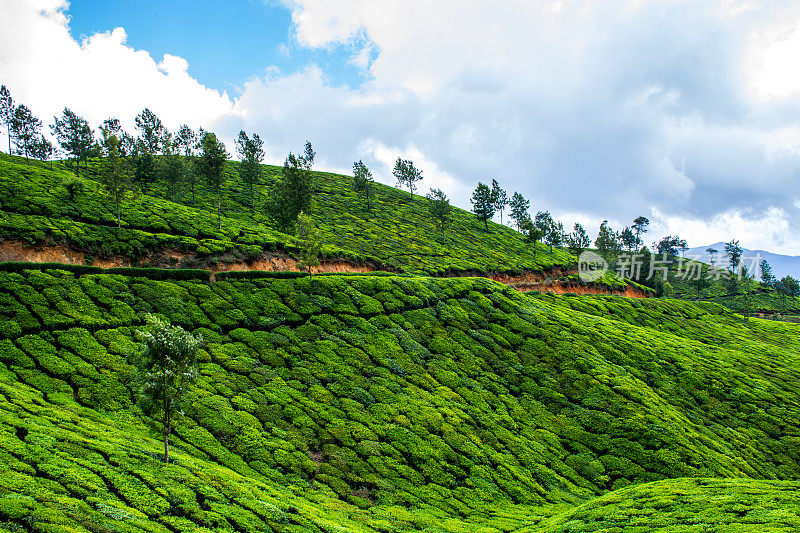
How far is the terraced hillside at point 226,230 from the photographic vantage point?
172 feet

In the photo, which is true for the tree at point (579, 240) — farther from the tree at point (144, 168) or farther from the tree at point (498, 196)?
the tree at point (144, 168)

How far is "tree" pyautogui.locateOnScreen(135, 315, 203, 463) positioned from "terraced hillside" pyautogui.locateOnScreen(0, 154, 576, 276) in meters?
36.6

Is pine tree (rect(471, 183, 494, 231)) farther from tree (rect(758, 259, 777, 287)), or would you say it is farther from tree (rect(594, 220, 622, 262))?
tree (rect(758, 259, 777, 287))

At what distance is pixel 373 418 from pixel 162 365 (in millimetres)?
15947

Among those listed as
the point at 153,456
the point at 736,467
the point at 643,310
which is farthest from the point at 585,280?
the point at 153,456

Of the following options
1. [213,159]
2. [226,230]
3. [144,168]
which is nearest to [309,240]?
[226,230]

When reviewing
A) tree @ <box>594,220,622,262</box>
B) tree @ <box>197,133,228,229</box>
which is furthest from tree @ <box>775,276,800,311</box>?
tree @ <box>197,133,228,229</box>

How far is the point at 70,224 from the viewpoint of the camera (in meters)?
52.1

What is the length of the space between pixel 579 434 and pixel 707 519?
17.2m

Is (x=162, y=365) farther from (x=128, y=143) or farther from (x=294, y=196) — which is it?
(x=128, y=143)

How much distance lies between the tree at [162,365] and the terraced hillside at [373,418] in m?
2.40

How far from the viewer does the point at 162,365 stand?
2230 cm

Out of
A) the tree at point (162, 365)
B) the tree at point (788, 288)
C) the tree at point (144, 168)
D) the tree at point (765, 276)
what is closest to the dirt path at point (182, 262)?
the tree at point (162, 365)

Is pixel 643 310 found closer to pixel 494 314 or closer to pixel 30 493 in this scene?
pixel 494 314
